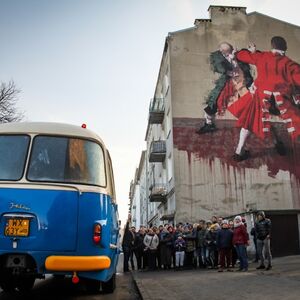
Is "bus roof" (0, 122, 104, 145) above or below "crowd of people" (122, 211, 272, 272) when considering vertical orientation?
above

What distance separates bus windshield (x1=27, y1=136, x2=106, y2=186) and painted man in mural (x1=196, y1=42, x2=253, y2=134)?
23290 millimetres

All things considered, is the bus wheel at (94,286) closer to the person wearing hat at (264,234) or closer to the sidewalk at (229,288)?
the sidewalk at (229,288)

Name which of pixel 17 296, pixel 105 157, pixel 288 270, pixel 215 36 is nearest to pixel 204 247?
pixel 288 270

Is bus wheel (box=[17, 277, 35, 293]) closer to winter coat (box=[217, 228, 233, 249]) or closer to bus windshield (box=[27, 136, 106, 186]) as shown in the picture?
bus windshield (box=[27, 136, 106, 186])

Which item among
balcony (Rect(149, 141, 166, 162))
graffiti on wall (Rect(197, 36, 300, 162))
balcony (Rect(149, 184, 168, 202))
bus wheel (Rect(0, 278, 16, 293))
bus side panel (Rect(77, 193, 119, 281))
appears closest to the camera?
bus side panel (Rect(77, 193, 119, 281))

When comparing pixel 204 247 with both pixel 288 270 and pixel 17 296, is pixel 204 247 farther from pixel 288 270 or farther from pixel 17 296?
pixel 17 296

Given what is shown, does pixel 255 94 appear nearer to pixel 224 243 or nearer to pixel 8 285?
pixel 224 243

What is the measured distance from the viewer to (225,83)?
3139 centimetres

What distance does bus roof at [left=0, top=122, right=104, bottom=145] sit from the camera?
310 inches

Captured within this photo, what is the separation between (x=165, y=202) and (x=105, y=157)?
28.2 metres

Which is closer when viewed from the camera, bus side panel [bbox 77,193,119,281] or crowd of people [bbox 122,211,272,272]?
bus side panel [bbox 77,193,119,281]

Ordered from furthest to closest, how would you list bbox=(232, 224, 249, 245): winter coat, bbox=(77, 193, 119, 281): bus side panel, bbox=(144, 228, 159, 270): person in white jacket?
bbox=(144, 228, 159, 270): person in white jacket < bbox=(232, 224, 249, 245): winter coat < bbox=(77, 193, 119, 281): bus side panel

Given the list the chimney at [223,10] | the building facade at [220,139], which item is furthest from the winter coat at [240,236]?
the chimney at [223,10]

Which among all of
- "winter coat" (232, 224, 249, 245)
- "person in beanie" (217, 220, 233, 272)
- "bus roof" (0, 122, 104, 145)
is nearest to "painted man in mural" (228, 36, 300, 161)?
"person in beanie" (217, 220, 233, 272)
